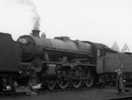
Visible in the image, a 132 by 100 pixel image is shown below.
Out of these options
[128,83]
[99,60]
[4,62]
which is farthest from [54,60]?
[128,83]

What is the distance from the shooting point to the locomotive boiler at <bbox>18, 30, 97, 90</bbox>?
14.8m

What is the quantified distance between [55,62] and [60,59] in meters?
1.31

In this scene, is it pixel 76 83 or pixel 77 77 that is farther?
pixel 76 83

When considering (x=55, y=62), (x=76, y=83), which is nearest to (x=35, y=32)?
(x=55, y=62)

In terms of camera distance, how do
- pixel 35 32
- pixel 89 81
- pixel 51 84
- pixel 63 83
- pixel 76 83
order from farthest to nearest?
pixel 89 81, pixel 76 83, pixel 63 83, pixel 35 32, pixel 51 84

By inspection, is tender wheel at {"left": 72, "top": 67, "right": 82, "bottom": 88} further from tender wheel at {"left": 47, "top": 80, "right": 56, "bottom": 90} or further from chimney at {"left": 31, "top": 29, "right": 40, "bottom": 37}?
chimney at {"left": 31, "top": 29, "right": 40, "bottom": 37}

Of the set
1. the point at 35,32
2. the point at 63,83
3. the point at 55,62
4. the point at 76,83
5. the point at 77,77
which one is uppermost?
the point at 35,32

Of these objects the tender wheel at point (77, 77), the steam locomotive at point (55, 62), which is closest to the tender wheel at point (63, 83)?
the steam locomotive at point (55, 62)

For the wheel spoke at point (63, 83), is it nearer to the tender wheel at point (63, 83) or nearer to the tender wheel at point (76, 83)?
the tender wheel at point (63, 83)

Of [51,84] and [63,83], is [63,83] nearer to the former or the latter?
[63,83]

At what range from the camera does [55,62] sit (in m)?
15.3

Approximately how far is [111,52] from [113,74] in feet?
6.12

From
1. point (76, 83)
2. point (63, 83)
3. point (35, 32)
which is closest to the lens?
point (35, 32)

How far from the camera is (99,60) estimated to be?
62.5 feet
